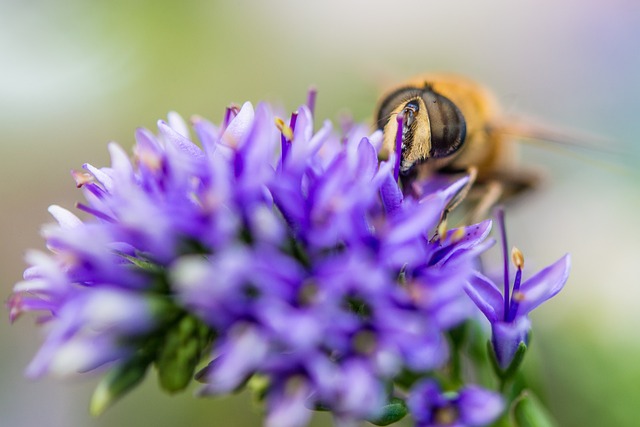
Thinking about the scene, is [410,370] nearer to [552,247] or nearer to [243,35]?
[552,247]

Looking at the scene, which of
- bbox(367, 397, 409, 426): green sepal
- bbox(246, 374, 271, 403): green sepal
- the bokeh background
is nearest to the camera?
bbox(246, 374, 271, 403): green sepal

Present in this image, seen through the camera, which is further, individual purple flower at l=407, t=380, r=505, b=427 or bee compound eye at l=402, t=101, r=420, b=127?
bee compound eye at l=402, t=101, r=420, b=127

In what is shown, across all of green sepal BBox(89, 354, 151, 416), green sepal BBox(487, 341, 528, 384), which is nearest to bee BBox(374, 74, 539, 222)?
green sepal BBox(487, 341, 528, 384)

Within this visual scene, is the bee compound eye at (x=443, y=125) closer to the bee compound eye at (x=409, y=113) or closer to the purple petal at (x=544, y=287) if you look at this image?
the bee compound eye at (x=409, y=113)

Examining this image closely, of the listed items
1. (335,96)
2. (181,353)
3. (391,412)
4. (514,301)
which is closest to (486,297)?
(514,301)

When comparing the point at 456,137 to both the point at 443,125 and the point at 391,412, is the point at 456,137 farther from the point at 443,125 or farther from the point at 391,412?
the point at 391,412

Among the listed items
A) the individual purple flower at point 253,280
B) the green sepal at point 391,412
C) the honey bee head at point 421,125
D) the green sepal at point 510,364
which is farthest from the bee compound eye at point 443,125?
the green sepal at point 391,412

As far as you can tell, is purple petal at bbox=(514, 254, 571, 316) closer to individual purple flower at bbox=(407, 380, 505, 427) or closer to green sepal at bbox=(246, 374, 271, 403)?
individual purple flower at bbox=(407, 380, 505, 427)
